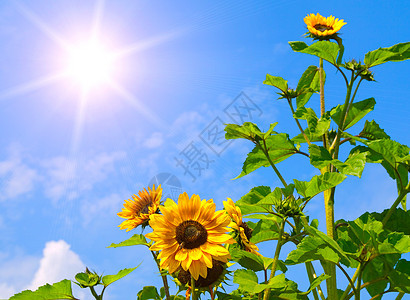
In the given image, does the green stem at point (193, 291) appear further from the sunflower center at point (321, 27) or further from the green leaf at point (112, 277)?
the sunflower center at point (321, 27)

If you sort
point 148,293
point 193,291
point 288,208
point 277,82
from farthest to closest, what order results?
1. point 277,82
2. point 148,293
3. point 288,208
4. point 193,291

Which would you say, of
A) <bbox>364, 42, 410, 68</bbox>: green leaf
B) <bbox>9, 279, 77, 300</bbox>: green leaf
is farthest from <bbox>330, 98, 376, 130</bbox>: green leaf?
<bbox>9, 279, 77, 300</bbox>: green leaf

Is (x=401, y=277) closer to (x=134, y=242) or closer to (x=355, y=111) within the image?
(x=355, y=111)

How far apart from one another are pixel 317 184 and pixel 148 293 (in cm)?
111

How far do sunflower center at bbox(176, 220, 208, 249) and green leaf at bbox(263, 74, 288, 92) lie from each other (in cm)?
119

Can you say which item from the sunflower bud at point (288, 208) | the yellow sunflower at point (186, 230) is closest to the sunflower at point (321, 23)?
the sunflower bud at point (288, 208)

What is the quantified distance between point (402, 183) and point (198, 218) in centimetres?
128

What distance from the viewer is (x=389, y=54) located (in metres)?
2.37

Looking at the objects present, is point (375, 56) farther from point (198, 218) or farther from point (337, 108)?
point (198, 218)

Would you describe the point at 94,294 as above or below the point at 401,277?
above

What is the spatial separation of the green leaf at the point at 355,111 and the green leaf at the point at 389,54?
276mm

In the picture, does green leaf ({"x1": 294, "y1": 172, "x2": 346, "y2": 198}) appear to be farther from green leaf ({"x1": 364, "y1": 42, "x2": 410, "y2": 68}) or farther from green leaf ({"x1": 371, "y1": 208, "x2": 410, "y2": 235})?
green leaf ({"x1": 364, "y1": 42, "x2": 410, "y2": 68})

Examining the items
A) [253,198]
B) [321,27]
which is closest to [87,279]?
[253,198]

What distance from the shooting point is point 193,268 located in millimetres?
1616
